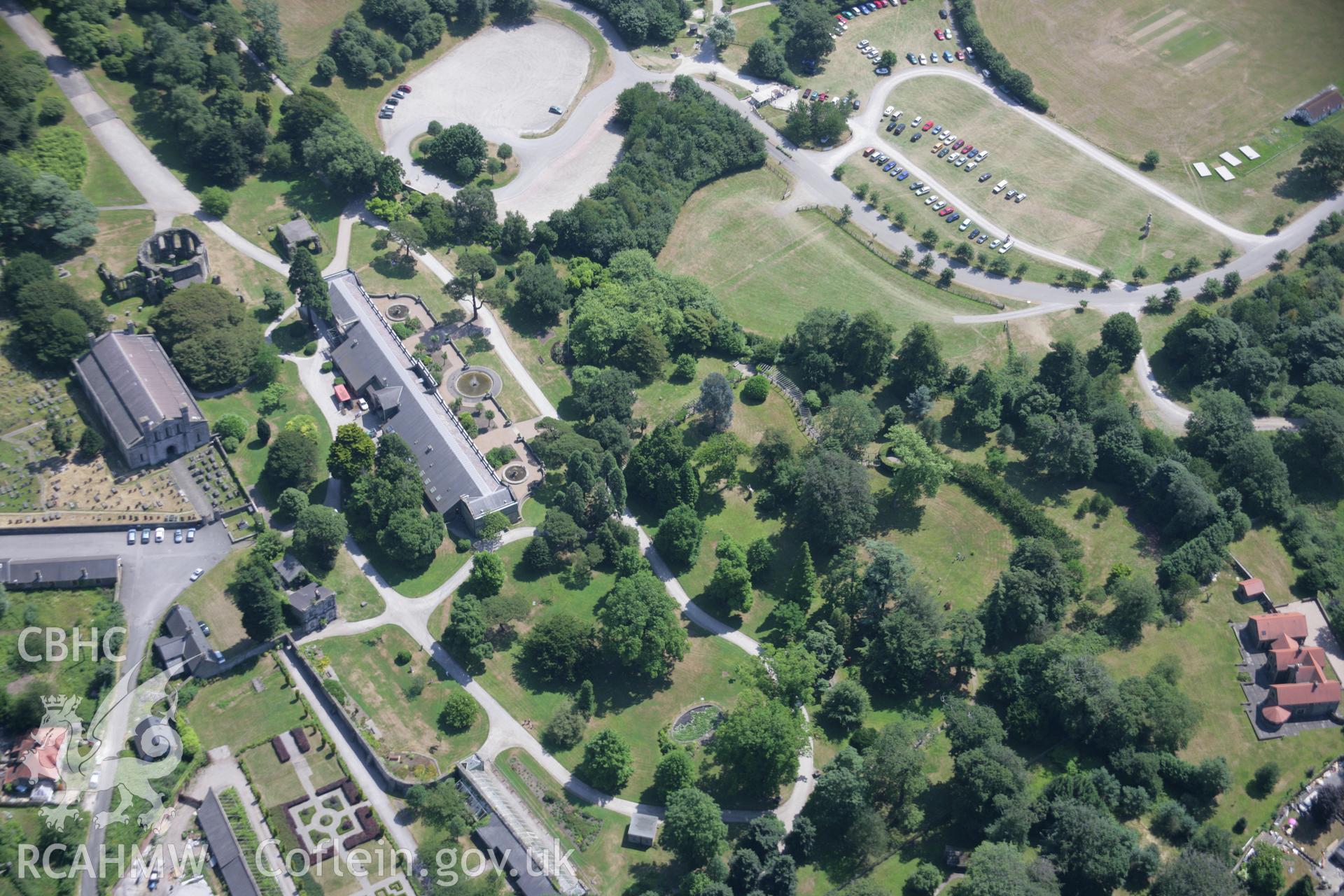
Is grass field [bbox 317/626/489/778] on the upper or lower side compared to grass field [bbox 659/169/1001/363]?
lower

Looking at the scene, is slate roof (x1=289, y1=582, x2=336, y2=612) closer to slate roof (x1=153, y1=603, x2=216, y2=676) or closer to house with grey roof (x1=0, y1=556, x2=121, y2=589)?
slate roof (x1=153, y1=603, x2=216, y2=676)

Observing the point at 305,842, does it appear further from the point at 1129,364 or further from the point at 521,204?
the point at 1129,364

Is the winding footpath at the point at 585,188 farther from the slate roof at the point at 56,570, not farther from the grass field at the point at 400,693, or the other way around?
the slate roof at the point at 56,570

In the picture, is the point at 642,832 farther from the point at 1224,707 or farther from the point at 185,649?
the point at 1224,707

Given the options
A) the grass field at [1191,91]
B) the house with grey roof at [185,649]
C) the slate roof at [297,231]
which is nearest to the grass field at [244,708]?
the house with grey roof at [185,649]

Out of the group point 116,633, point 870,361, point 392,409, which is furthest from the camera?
point 870,361

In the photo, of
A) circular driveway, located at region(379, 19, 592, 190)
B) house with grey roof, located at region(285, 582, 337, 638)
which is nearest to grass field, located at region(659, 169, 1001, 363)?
circular driveway, located at region(379, 19, 592, 190)

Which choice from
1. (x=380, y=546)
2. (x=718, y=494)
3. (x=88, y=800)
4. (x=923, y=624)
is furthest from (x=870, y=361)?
(x=88, y=800)
